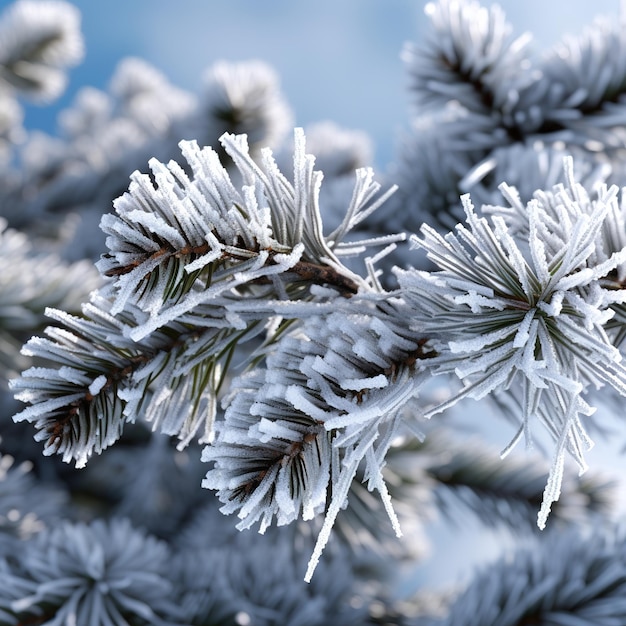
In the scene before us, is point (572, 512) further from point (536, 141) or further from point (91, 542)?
point (91, 542)

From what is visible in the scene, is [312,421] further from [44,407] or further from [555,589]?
[555,589]

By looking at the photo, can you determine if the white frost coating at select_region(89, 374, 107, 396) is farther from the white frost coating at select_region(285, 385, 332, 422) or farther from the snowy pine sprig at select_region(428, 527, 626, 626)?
the snowy pine sprig at select_region(428, 527, 626, 626)

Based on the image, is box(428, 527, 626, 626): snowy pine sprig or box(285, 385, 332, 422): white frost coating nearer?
box(285, 385, 332, 422): white frost coating

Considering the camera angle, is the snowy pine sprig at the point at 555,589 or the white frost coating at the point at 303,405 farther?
the snowy pine sprig at the point at 555,589

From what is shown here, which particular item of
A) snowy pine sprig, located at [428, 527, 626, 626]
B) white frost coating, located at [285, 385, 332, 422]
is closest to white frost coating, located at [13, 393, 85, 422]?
white frost coating, located at [285, 385, 332, 422]

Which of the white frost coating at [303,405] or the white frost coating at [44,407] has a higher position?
the white frost coating at [303,405]

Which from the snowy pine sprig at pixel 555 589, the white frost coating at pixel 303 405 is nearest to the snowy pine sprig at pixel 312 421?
the white frost coating at pixel 303 405

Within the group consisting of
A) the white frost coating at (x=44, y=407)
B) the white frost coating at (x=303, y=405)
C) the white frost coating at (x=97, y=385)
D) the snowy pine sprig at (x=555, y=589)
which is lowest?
the white frost coating at (x=44, y=407)

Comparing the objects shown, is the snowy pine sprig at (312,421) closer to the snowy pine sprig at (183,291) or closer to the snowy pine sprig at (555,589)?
the snowy pine sprig at (183,291)
